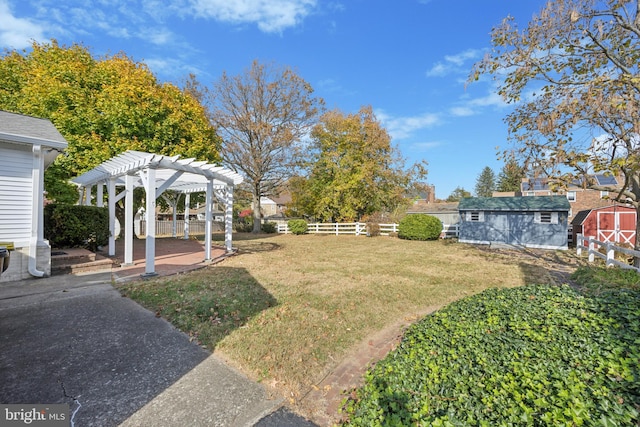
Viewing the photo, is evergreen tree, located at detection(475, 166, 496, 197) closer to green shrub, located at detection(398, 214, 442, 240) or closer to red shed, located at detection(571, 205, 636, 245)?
red shed, located at detection(571, 205, 636, 245)

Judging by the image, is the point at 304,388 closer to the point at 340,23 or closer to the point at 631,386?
the point at 631,386

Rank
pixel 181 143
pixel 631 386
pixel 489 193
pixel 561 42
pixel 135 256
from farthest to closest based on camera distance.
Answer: pixel 489 193 → pixel 181 143 → pixel 135 256 → pixel 561 42 → pixel 631 386

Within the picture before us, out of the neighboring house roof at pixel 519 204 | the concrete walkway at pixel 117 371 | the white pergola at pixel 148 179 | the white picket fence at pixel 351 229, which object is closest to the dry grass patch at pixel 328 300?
the concrete walkway at pixel 117 371

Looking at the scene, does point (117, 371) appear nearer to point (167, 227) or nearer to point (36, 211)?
point (36, 211)

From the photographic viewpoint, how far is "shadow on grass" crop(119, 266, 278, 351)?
4008mm

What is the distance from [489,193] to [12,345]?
6280cm

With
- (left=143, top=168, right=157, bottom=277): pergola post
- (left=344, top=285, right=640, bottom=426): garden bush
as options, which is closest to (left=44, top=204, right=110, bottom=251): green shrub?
(left=143, top=168, right=157, bottom=277): pergola post

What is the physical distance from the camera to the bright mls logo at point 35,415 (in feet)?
7.27

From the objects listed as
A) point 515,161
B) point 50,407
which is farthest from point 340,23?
point 50,407

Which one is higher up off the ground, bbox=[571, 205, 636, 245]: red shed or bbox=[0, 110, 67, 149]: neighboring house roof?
bbox=[0, 110, 67, 149]: neighboring house roof

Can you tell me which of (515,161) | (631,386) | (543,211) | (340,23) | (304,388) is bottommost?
(304,388)

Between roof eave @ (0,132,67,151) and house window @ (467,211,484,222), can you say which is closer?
roof eave @ (0,132,67,151)

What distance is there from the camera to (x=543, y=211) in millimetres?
15367

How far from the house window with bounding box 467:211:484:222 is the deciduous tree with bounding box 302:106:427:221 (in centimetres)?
517
